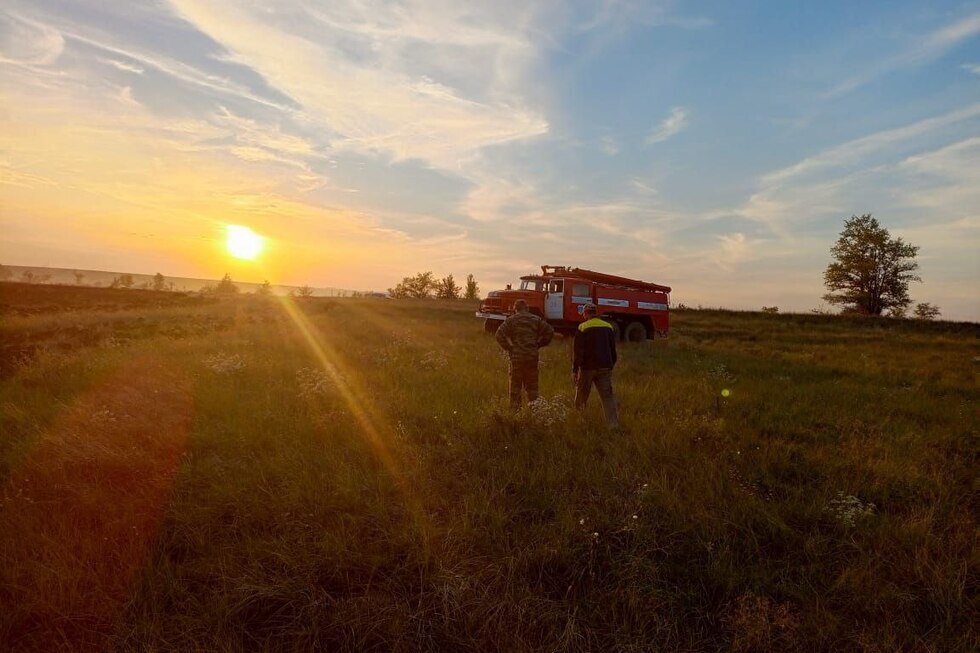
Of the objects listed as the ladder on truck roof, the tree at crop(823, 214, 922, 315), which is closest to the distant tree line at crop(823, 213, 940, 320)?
the tree at crop(823, 214, 922, 315)

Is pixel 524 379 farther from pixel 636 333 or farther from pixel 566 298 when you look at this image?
pixel 636 333

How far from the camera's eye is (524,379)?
798cm

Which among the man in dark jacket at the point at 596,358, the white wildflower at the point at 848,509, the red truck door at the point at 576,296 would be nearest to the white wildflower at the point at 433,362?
the man in dark jacket at the point at 596,358

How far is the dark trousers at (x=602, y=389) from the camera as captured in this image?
701 cm

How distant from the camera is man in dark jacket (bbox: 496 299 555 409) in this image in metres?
7.90

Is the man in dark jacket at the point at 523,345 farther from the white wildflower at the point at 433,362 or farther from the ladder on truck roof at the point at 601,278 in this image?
the ladder on truck roof at the point at 601,278

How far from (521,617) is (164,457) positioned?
4628 millimetres

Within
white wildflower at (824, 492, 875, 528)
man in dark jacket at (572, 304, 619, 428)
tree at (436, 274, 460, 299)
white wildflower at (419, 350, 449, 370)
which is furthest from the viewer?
tree at (436, 274, 460, 299)

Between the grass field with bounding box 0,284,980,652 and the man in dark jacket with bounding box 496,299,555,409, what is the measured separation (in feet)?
2.43

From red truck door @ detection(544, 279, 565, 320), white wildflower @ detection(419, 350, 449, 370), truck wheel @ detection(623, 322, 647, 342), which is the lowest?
white wildflower @ detection(419, 350, 449, 370)

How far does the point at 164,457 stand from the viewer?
548 cm

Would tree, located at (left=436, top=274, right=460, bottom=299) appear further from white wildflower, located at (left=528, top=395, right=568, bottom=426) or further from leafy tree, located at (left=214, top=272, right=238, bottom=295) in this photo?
white wildflower, located at (left=528, top=395, right=568, bottom=426)

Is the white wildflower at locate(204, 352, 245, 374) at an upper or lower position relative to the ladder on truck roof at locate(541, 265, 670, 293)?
lower

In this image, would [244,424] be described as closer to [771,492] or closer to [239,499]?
[239,499]
